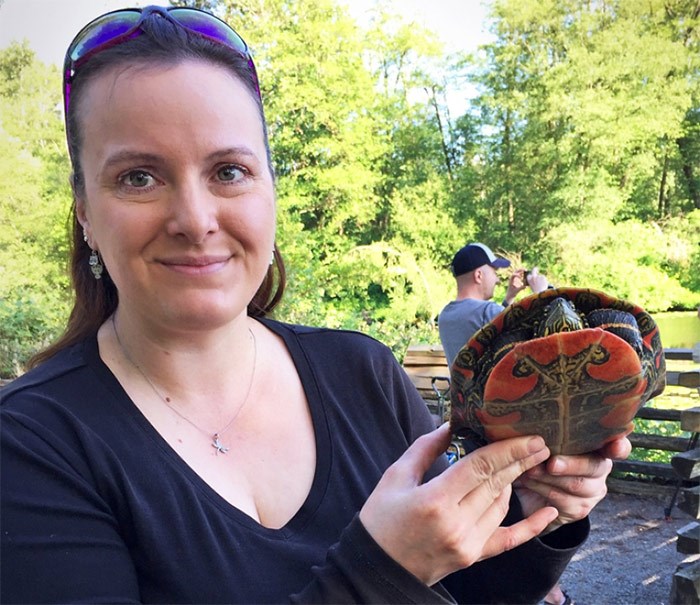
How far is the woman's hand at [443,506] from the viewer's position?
29.2 inches

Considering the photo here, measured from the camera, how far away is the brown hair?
0.87m

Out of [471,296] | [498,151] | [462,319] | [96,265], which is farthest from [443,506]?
[498,151]

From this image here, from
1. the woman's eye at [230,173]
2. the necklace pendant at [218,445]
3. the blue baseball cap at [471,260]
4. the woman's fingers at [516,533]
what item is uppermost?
the woman's eye at [230,173]

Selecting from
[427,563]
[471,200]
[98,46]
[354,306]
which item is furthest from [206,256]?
[471,200]

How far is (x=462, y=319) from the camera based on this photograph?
353cm

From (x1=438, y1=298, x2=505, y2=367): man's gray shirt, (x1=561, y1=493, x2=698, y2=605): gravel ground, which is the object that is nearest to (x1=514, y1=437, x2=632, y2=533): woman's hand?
(x1=438, y1=298, x2=505, y2=367): man's gray shirt

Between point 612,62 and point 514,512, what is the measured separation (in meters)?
14.8

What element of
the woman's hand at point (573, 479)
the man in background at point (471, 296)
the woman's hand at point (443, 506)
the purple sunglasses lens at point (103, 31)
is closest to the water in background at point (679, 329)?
the man in background at point (471, 296)

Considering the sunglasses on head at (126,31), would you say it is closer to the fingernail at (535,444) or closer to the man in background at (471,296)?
the fingernail at (535,444)

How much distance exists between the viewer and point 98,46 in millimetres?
894

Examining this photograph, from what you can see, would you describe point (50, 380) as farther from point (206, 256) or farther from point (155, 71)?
point (155, 71)

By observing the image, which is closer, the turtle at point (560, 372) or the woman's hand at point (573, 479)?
the turtle at point (560, 372)

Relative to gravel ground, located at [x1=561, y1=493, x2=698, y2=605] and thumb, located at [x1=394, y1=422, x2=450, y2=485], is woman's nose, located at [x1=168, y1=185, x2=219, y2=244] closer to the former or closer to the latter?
thumb, located at [x1=394, y1=422, x2=450, y2=485]

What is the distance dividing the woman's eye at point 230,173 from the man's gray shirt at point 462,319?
8.75 ft
